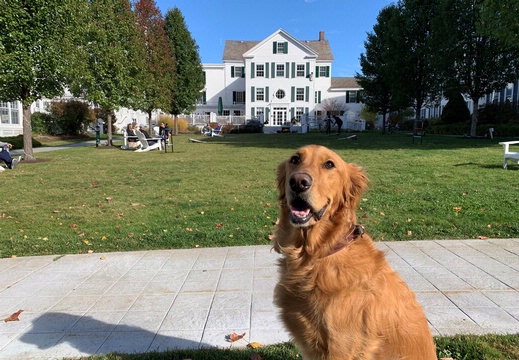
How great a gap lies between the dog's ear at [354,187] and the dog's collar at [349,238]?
6.6 inches

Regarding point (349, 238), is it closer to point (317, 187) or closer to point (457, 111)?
point (317, 187)

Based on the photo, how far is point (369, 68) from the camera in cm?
3488

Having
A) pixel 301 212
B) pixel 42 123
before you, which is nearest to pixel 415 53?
pixel 301 212

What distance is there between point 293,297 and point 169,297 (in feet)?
6.54

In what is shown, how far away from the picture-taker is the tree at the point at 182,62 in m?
35.9

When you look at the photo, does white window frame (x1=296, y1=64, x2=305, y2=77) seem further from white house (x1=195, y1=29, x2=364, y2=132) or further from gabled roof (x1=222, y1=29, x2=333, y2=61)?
gabled roof (x1=222, y1=29, x2=333, y2=61)

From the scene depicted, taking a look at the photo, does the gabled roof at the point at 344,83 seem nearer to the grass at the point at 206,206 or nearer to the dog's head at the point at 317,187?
the grass at the point at 206,206

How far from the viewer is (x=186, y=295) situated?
360cm

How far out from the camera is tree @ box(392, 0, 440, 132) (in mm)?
27422

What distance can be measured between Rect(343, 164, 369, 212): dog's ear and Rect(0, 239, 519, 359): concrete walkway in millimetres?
1319

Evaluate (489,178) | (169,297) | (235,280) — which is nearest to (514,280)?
(235,280)

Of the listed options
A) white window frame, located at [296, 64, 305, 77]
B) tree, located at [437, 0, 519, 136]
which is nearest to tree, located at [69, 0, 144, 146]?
tree, located at [437, 0, 519, 136]

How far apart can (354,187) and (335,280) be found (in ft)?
2.30

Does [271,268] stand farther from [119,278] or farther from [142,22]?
[142,22]
